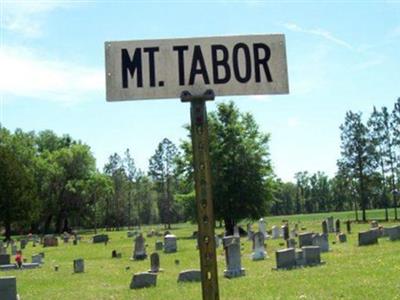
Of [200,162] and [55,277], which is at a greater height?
[200,162]

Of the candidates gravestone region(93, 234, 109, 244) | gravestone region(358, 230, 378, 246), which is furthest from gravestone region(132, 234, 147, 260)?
gravestone region(93, 234, 109, 244)

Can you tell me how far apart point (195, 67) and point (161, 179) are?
10867cm

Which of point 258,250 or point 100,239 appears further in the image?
point 100,239

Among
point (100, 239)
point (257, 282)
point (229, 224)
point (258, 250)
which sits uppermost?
point (229, 224)

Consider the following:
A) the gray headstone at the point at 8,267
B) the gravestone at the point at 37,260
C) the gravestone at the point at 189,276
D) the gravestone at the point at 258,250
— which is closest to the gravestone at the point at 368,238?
the gravestone at the point at 258,250

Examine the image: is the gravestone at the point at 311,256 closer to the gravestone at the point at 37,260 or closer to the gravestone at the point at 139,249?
the gravestone at the point at 139,249

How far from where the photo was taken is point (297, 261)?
758 inches

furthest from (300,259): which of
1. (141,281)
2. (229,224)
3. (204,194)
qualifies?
(229,224)

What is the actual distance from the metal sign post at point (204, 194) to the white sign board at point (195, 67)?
0.36 feet

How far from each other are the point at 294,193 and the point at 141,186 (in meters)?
46.8

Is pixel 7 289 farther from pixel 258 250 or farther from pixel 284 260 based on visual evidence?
pixel 258 250

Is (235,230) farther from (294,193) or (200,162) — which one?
(294,193)

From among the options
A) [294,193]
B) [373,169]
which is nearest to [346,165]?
[373,169]

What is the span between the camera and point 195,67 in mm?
3584
